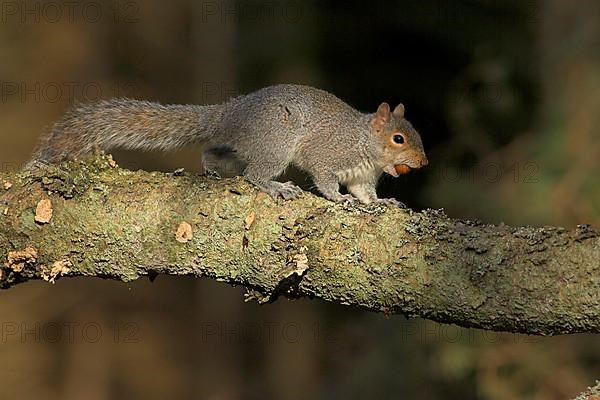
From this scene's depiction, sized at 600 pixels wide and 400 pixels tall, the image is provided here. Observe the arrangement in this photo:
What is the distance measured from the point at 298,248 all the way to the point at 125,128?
1066mm

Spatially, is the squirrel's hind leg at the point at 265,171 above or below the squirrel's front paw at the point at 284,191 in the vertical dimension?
above

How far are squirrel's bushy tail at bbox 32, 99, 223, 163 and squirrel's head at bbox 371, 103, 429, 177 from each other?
1.94 feet

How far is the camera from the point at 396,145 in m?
2.84

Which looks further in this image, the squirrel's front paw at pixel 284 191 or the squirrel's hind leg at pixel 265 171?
the squirrel's hind leg at pixel 265 171

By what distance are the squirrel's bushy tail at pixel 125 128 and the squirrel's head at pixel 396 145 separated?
1.94 ft

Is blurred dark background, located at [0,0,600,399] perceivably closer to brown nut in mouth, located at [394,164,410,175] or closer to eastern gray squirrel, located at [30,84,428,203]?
eastern gray squirrel, located at [30,84,428,203]

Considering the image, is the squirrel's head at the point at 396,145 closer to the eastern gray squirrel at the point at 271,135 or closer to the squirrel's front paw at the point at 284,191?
the eastern gray squirrel at the point at 271,135

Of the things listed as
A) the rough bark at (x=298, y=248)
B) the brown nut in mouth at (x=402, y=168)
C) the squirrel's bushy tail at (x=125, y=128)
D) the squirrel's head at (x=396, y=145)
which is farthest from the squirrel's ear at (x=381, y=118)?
the rough bark at (x=298, y=248)

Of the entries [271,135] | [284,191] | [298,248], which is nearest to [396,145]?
[271,135]

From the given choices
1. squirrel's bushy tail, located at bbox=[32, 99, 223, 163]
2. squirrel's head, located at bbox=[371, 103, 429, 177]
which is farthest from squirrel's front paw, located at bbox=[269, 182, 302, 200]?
squirrel's head, located at bbox=[371, 103, 429, 177]

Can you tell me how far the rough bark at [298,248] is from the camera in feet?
5.03

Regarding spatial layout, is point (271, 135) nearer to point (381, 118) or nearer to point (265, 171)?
point (265, 171)

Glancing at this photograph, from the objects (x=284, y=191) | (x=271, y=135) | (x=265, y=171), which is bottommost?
(x=284, y=191)

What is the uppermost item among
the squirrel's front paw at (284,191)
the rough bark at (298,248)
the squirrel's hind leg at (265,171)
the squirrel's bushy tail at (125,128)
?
the squirrel's bushy tail at (125,128)
